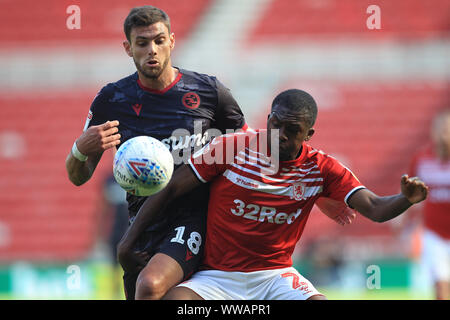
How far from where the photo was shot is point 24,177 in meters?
16.3

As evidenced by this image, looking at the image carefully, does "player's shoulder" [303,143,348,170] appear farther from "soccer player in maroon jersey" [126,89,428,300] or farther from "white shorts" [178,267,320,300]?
"white shorts" [178,267,320,300]

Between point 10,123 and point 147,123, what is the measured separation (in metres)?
12.7

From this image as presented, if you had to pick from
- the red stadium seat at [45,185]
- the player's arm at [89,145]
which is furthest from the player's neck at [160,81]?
the red stadium seat at [45,185]

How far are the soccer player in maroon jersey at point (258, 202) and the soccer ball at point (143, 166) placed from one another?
0.19 m

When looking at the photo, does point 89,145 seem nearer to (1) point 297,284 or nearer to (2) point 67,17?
(1) point 297,284

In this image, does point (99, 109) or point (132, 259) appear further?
point (99, 109)

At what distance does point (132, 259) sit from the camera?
15.5 ft

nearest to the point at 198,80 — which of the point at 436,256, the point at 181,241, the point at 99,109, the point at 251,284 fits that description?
the point at 99,109

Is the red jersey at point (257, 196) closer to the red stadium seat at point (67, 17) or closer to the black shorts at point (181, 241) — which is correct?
the black shorts at point (181, 241)

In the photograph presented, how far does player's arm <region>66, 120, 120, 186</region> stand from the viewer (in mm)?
4598

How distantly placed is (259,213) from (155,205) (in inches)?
27.8

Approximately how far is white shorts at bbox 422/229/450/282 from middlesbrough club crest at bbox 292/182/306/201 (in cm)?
383

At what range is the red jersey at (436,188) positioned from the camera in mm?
8055
